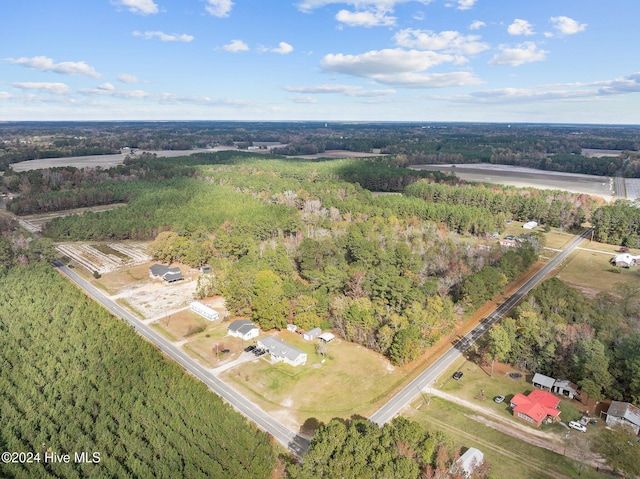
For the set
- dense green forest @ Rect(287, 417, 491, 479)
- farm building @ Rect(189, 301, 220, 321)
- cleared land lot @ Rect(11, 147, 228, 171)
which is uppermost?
cleared land lot @ Rect(11, 147, 228, 171)

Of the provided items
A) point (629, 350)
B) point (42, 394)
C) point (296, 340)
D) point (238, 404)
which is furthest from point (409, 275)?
point (42, 394)

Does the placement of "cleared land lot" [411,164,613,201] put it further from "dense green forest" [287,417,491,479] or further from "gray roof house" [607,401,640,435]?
"dense green forest" [287,417,491,479]

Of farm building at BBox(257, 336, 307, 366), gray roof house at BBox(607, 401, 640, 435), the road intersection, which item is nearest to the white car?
gray roof house at BBox(607, 401, 640, 435)

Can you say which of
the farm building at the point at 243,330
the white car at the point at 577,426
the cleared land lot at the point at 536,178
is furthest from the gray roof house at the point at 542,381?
the cleared land lot at the point at 536,178

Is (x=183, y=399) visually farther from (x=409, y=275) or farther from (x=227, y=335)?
(x=409, y=275)

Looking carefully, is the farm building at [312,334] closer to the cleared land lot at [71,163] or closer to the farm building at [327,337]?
the farm building at [327,337]

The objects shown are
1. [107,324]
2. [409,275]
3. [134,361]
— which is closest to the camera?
[134,361]
